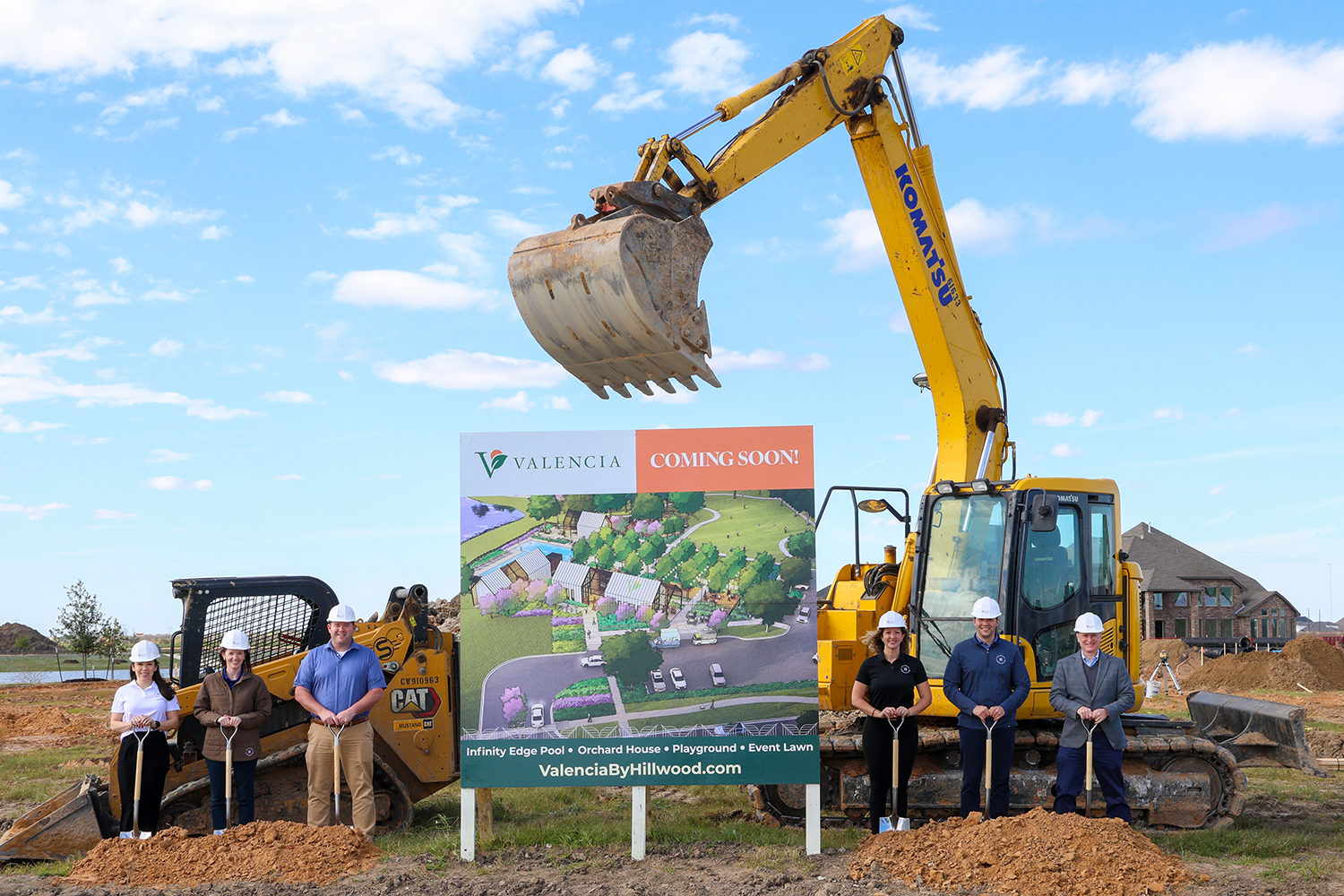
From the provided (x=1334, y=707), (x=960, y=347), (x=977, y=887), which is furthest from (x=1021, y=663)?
(x=1334, y=707)

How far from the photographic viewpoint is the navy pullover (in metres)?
7.65

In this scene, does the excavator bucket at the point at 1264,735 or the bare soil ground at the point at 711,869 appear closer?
the bare soil ground at the point at 711,869

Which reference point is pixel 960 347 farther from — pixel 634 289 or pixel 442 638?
pixel 442 638

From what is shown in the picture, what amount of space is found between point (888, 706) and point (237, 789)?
4.61 meters

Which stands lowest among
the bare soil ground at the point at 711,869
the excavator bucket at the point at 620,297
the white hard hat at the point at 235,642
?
the bare soil ground at the point at 711,869

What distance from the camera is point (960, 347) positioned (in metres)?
9.98

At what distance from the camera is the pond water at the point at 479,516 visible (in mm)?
7633

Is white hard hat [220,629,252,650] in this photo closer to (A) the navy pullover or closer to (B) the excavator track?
(B) the excavator track

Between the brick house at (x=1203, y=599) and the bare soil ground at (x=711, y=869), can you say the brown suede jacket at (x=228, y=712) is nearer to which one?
the bare soil ground at (x=711, y=869)

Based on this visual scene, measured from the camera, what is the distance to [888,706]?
25.3ft

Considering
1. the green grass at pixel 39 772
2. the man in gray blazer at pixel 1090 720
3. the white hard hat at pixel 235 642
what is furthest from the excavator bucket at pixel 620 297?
the green grass at pixel 39 772

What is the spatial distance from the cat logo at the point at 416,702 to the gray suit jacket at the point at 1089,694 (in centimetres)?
471

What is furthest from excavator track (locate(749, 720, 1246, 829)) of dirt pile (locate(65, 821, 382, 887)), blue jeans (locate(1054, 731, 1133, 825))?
dirt pile (locate(65, 821, 382, 887))

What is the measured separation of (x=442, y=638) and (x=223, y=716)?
189cm
